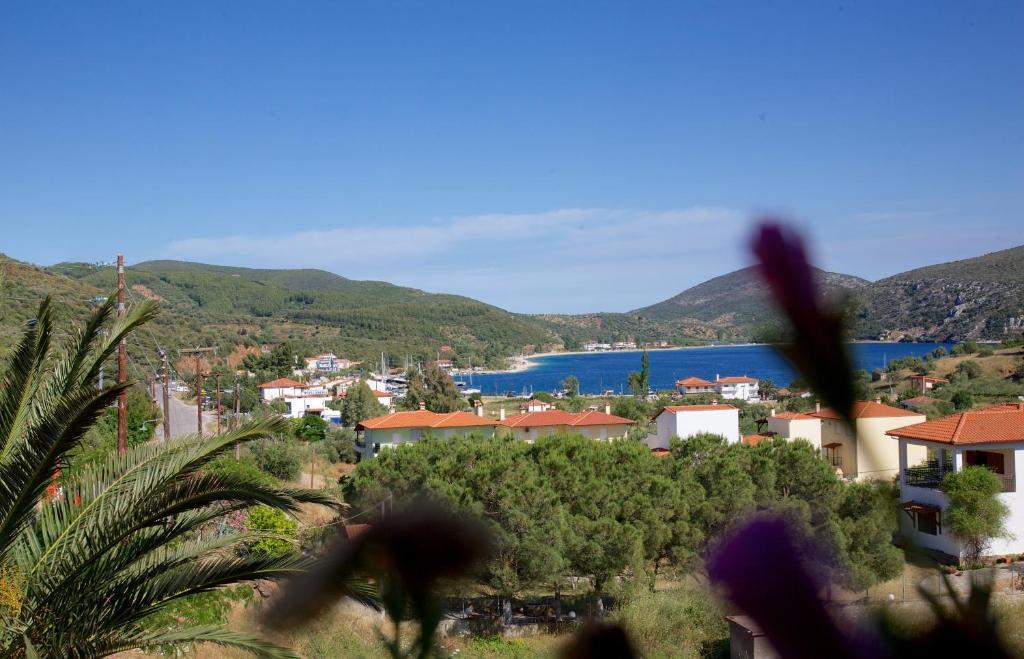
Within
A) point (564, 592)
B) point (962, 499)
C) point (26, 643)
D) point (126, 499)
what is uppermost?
point (126, 499)

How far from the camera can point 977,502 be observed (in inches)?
576

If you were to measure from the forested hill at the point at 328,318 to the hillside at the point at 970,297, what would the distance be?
63712 mm

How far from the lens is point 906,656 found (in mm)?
579

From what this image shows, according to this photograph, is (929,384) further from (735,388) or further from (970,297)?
(970,297)

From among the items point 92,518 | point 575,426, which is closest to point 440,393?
point 575,426

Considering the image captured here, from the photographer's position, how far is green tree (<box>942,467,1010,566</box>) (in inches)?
562

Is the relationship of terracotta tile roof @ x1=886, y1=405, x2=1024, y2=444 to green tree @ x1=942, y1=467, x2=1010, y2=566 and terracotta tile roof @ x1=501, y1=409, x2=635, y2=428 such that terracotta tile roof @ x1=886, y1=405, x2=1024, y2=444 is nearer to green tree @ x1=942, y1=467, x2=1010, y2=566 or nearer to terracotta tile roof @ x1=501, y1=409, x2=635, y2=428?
green tree @ x1=942, y1=467, x2=1010, y2=566

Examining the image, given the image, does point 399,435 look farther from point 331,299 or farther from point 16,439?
point 331,299

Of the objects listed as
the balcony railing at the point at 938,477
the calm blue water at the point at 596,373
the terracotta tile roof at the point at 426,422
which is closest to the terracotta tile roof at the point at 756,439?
the balcony railing at the point at 938,477

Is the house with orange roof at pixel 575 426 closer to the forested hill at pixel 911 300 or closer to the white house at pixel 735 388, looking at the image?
the forested hill at pixel 911 300

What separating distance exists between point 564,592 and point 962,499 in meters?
7.50

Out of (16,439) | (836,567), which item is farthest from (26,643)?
(836,567)

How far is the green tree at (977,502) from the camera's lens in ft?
46.8

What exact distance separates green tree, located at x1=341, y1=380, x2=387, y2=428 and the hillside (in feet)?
142
